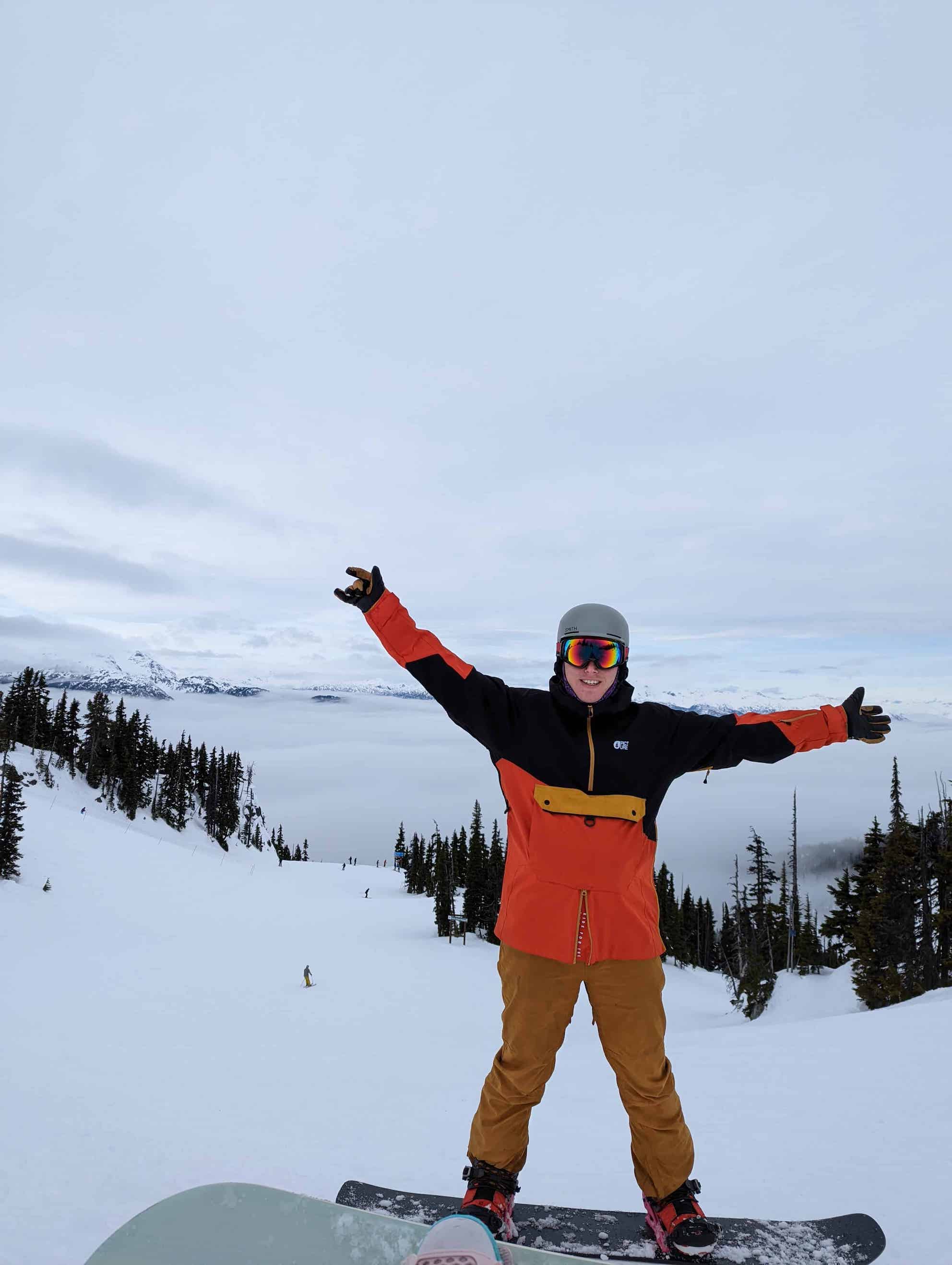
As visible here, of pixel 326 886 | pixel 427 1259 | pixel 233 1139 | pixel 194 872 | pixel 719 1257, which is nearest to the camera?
pixel 427 1259

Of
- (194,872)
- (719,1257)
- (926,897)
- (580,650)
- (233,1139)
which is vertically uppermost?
(580,650)

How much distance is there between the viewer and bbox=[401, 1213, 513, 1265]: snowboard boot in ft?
7.84

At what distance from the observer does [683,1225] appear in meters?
3.23

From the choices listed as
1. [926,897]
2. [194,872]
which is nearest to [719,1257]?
[926,897]

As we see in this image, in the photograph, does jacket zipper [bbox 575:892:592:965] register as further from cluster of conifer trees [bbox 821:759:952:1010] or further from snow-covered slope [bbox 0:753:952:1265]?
cluster of conifer trees [bbox 821:759:952:1010]

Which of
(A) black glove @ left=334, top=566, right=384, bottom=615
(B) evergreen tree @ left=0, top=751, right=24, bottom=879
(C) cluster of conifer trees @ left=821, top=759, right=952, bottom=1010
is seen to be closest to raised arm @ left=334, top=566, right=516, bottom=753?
(A) black glove @ left=334, top=566, right=384, bottom=615

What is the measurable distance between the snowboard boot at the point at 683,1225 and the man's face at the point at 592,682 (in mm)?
2637

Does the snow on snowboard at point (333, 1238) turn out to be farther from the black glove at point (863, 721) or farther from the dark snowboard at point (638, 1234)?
the black glove at point (863, 721)

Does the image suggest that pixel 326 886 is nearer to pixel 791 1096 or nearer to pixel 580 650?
pixel 791 1096

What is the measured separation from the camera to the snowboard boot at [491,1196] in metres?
3.29

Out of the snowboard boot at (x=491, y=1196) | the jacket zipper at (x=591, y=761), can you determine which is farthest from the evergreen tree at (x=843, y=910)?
the jacket zipper at (x=591, y=761)

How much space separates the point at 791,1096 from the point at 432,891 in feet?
207

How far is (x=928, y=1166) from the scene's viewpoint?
455 cm

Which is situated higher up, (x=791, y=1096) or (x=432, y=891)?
(x=791, y=1096)
